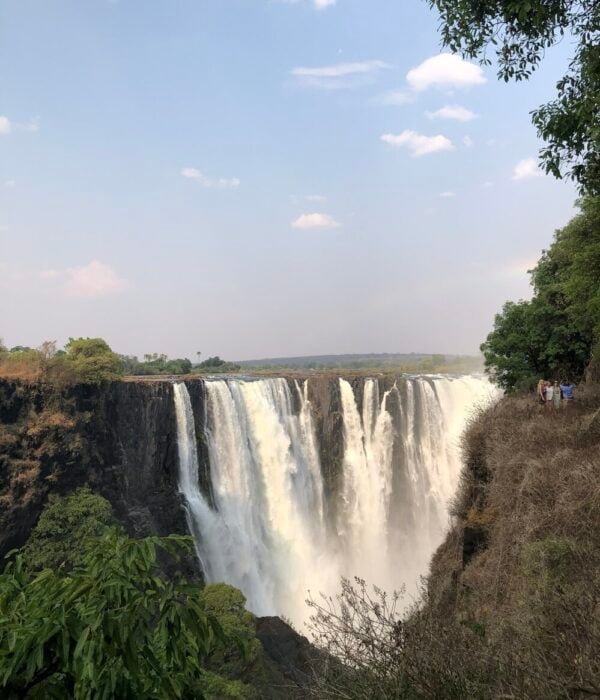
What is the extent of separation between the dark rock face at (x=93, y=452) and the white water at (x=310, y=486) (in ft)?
2.76

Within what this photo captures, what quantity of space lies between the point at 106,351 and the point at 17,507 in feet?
21.7

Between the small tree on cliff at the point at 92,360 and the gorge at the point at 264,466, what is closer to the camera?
the gorge at the point at 264,466

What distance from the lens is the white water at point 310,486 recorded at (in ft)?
70.3

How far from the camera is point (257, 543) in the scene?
885 inches

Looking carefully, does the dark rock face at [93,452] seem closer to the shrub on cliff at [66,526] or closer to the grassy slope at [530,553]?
the shrub on cliff at [66,526]

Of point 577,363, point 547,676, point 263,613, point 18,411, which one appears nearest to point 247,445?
point 263,613

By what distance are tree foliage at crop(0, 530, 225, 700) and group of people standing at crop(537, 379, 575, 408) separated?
974 cm

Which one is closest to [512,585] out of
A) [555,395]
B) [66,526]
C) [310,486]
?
[555,395]

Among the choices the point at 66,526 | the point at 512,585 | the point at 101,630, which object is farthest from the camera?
the point at 66,526

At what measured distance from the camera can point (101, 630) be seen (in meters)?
1.98

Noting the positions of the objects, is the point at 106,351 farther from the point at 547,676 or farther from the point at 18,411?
the point at 547,676

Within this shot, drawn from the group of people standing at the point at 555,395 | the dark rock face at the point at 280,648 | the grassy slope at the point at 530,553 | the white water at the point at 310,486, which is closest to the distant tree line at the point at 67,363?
the white water at the point at 310,486

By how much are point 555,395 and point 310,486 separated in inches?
652

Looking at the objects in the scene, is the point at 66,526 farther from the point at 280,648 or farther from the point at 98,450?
the point at 280,648
